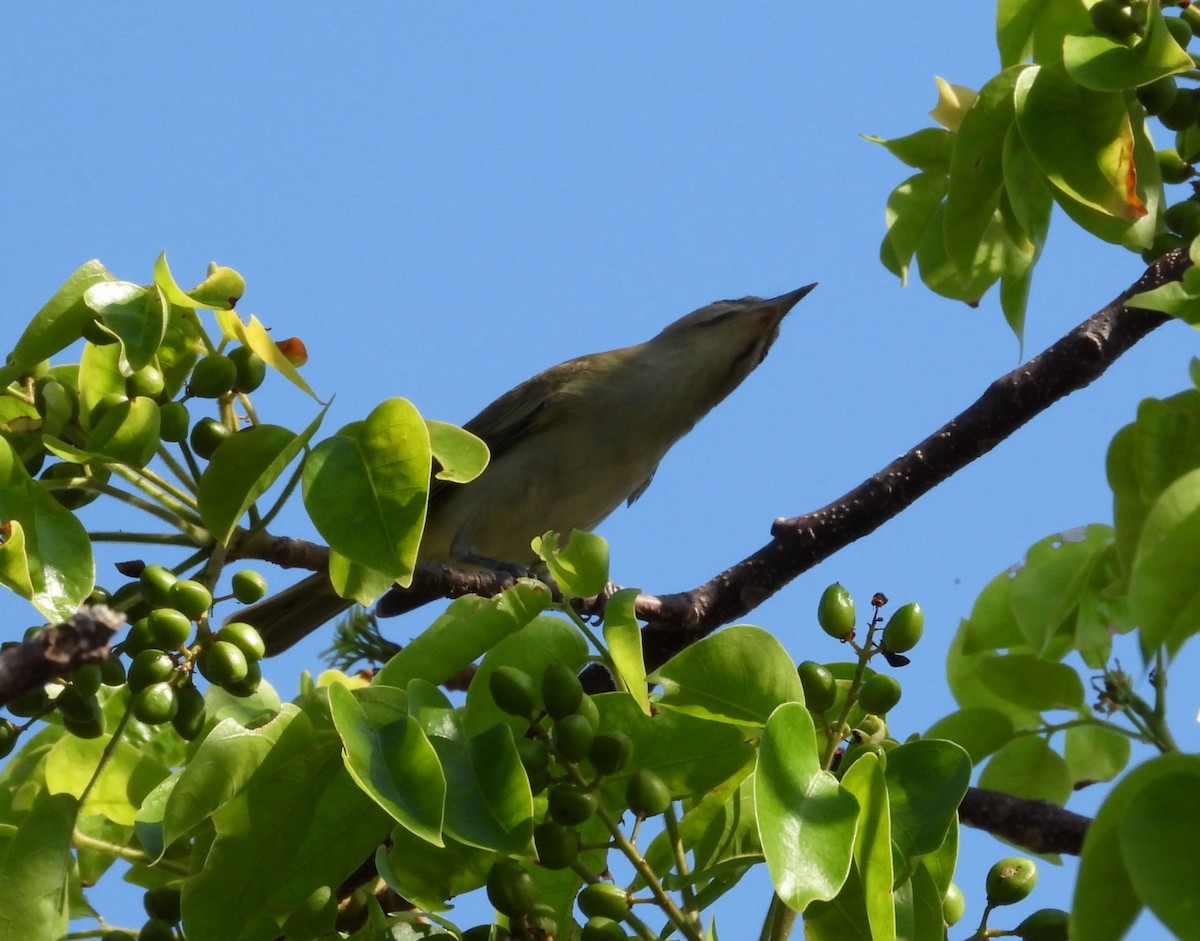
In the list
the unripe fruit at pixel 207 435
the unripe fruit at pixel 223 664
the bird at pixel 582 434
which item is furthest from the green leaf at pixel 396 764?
the bird at pixel 582 434

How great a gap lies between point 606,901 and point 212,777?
58 cm

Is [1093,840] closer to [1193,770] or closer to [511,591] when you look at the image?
[1193,770]

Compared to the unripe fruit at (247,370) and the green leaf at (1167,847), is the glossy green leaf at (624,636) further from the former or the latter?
the unripe fruit at (247,370)

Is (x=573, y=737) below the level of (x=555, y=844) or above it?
above

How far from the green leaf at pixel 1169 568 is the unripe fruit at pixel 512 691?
87cm

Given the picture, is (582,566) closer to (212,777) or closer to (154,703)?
(212,777)

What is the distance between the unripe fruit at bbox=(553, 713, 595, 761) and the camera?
Answer: 1.92 meters

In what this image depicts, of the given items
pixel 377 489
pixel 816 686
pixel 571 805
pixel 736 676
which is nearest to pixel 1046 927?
pixel 816 686

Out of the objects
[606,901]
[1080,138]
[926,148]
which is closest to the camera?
[606,901]

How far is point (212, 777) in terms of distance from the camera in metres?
1.98

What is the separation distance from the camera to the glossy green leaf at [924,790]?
Result: 5.96 ft

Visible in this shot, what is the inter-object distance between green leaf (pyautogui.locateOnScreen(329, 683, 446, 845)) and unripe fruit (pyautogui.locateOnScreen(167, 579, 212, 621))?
0.61m

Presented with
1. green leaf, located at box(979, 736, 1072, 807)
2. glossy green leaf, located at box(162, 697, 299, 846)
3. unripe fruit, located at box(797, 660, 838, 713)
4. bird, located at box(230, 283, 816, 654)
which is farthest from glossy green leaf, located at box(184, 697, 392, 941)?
bird, located at box(230, 283, 816, 654)

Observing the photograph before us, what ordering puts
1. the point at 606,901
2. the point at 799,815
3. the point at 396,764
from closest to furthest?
1. the point at 799,815
2. the point at 396,764
3. the point at 606,901
